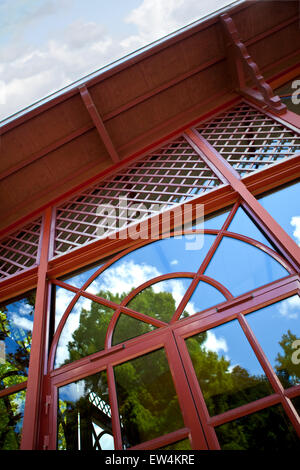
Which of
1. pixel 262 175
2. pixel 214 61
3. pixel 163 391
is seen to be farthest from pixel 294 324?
pixel 214 61

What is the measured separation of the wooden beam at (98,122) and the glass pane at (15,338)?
6.77ft

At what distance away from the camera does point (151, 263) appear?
308 cm

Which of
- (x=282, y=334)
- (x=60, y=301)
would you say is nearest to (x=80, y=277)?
(x=60, y=301)

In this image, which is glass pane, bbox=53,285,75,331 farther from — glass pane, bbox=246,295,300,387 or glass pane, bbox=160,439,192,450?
glass pane, bbox=246,295,300,387

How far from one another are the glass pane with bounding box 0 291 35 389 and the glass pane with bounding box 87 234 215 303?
0.64 meters

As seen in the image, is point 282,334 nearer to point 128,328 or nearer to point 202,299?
point 202,299

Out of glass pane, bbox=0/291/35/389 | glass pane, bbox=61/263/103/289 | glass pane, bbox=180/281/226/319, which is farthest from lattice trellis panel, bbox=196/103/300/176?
glass pane, bbox=0/291/35/389

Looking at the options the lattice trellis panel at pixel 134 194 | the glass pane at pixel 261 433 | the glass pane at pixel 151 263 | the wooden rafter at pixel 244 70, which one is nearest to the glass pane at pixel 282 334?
the glass pane at pixel 261 433

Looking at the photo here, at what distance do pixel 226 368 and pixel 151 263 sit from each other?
118 centimetres

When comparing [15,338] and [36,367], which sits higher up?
[15,338]

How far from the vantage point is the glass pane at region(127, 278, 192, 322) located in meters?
2.68

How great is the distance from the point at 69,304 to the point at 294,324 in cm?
184

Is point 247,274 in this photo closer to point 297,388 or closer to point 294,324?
point 294,324

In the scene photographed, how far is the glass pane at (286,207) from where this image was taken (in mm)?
2756
